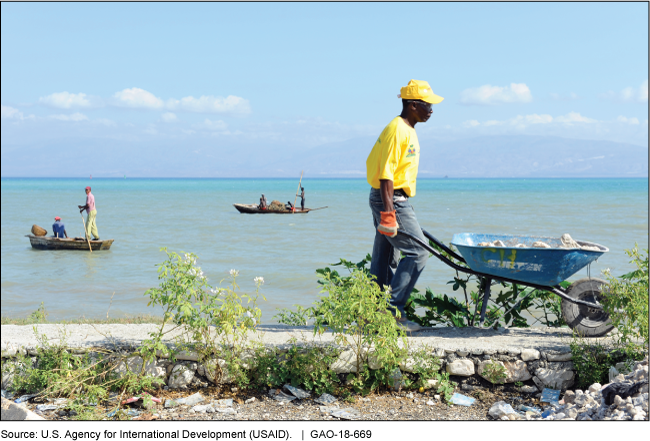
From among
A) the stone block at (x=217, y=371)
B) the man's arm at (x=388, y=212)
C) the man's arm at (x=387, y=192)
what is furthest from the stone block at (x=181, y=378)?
the man's arm at (x=387, y=192)

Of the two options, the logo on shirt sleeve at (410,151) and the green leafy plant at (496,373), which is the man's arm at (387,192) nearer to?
the logo on shirt sleeve at (410,151)

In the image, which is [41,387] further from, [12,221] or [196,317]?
[12,221]

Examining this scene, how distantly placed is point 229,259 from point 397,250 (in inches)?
371

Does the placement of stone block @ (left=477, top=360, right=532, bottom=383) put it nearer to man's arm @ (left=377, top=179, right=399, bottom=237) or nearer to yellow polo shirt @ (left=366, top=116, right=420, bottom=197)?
man's arm @ (left=377, top=179, right=399, bottom=237)

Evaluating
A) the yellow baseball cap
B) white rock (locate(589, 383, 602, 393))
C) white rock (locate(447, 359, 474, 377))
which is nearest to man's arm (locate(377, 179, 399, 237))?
the yellow baseball cap

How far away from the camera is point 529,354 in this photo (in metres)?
4.07

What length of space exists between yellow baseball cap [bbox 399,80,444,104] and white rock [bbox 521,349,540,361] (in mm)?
1975

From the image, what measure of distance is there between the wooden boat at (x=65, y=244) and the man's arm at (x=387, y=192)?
13.5 metres

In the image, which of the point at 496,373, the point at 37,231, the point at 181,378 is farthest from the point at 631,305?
the point at 37,231

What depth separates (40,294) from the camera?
9.40 m

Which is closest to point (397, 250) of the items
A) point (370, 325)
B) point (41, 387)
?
point (370, 325)

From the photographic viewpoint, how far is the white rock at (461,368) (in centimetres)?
404

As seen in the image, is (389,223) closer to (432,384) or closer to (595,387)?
(432,384)

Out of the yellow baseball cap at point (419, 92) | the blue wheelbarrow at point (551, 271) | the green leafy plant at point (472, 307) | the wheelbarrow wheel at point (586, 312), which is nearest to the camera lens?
the blue wheelbarrow at point (551, 271)
